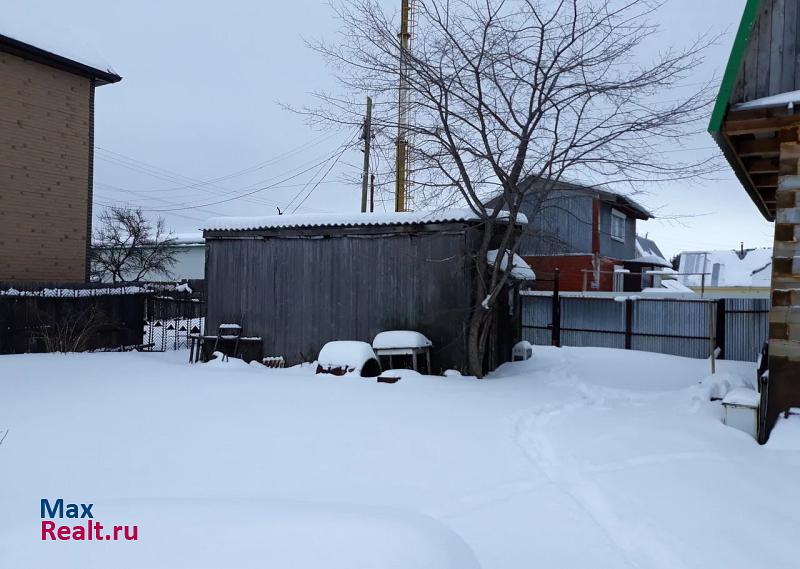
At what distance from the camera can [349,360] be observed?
9.48 metres

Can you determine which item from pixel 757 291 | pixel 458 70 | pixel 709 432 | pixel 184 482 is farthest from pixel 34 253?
pixel 757 291

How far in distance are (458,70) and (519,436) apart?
6468 millimetres

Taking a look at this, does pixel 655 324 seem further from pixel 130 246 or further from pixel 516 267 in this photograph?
pixel 130 246

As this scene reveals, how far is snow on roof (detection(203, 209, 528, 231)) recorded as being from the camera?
10.2 meters

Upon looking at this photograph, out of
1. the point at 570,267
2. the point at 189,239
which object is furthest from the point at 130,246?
the point at 570,267

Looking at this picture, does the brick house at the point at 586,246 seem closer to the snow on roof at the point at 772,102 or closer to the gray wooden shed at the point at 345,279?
the gray wooden shed at the point at 345,279

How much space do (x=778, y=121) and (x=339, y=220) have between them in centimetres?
742

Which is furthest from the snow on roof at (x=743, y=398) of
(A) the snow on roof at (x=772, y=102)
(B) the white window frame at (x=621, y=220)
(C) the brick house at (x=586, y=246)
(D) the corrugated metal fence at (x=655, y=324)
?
(B) the white window frame at (x=621, y=220)

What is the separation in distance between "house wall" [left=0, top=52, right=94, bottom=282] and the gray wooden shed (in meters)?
5.89

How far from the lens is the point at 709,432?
19.4 feet

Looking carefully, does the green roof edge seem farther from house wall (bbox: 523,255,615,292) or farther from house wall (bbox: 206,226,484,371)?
house wall (bbox: 523,255,615,292)

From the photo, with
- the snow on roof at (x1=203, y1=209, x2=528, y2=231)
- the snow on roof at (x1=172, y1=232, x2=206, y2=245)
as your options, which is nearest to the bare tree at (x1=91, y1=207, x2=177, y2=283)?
the snow on roof at (x1=172, y1=232, x2=206, y2=245)

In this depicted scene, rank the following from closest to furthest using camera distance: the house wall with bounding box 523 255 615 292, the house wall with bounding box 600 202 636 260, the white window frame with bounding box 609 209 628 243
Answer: the house wall with bounding box 523 255 615 292 < the house wall with bounding box 600 202 636 260 < the white window frame with bounding box 609 209 628 243

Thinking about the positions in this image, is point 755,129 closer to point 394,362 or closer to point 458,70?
point 458,70
